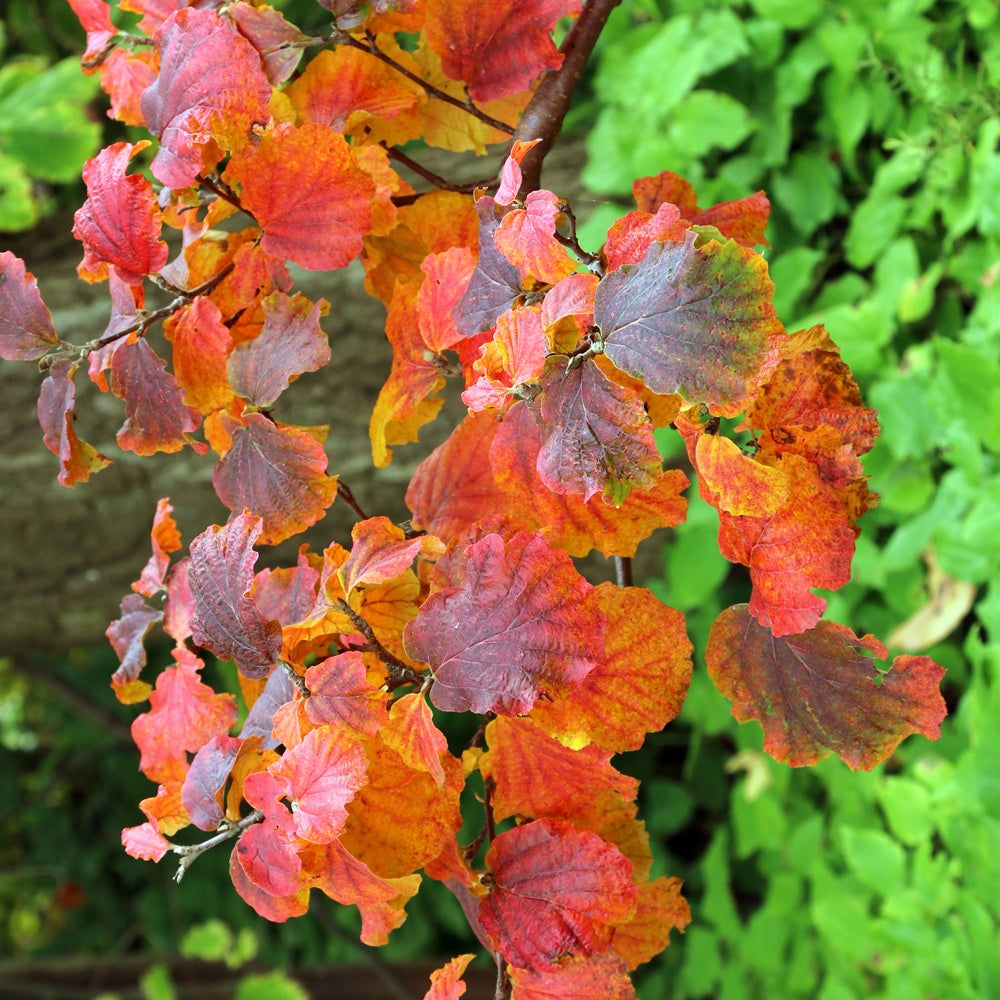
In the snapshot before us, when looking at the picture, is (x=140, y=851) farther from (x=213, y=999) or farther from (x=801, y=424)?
(x=213, y=999)

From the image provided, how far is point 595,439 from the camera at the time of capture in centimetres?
30

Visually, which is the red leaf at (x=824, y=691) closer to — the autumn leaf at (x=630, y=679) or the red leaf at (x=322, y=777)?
the autumn leaf at (x=630, y=679)

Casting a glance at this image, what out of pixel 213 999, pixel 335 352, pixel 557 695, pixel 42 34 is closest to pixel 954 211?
pixel 335 352

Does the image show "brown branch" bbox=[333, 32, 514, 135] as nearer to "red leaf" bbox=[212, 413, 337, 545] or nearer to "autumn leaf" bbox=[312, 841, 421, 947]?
"red leaf" bbox=[212, 413, 337, 545]

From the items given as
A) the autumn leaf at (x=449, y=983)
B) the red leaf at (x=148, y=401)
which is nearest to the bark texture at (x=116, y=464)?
the red leaf at (x=148, y=401)

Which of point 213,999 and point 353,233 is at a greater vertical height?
point 353,233

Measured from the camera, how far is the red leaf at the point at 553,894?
0.35m

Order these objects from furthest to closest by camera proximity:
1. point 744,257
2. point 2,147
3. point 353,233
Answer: point 2,147, point 353,233, point 744,257

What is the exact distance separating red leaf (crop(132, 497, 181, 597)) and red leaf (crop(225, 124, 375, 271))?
127mm

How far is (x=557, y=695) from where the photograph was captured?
1.02 feet

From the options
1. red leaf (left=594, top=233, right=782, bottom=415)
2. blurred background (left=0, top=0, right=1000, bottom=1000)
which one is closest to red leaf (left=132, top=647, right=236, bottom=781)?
red leaf (left=594, top=233, right=782, bottom=415)

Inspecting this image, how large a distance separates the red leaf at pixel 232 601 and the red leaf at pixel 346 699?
0.10ft

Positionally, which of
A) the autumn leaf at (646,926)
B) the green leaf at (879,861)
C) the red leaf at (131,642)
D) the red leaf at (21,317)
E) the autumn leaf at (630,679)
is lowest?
the green leaf at (879,861)

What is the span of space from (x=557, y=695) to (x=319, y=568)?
13 cm
